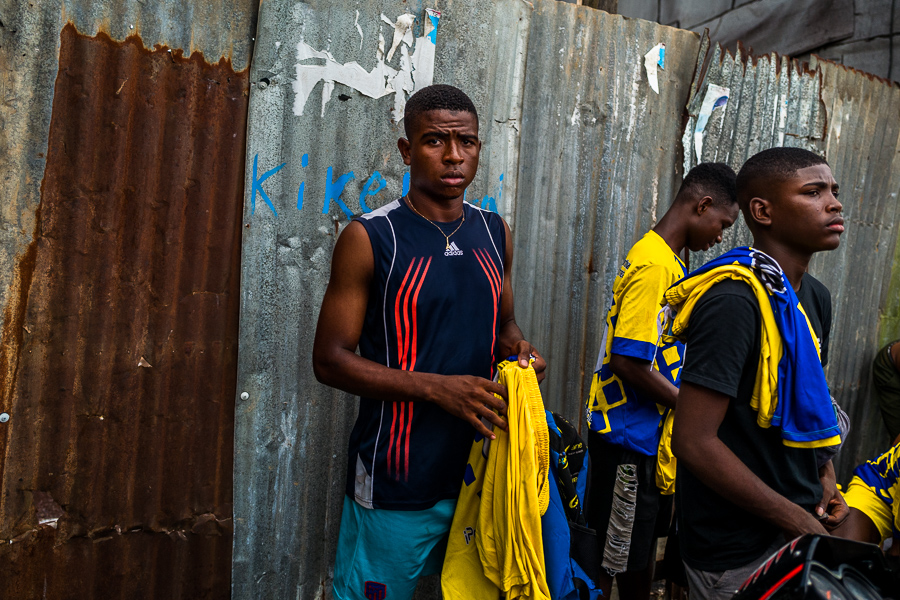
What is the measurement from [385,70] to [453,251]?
1.11 metres

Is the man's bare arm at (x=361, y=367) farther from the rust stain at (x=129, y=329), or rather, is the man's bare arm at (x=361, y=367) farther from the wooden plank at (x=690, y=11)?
the wooden plank at (x=690, y=11)

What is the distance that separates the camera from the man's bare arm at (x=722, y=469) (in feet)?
5.35

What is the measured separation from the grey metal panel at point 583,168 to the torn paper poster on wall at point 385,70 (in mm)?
561

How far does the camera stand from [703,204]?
293 centimetres

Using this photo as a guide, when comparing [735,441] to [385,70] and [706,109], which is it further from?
[706,109]

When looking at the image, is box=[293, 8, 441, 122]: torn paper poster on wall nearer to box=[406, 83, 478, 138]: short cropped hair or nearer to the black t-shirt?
box=[406, 83, 478, 138]: short cropped hair

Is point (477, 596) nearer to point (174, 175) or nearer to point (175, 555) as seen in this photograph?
point (175, 555)

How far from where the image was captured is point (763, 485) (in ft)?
5.41

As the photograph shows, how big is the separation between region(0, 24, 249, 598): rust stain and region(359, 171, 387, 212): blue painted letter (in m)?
0.51

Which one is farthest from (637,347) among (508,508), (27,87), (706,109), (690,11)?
(690,11)

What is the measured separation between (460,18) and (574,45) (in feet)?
2.14

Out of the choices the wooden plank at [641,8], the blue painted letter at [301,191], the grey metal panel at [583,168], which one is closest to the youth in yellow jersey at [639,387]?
the grey metal panel at [583,168]

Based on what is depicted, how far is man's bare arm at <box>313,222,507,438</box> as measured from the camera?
189 centimetres

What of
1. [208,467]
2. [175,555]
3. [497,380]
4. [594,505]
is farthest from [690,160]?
[175,555]
